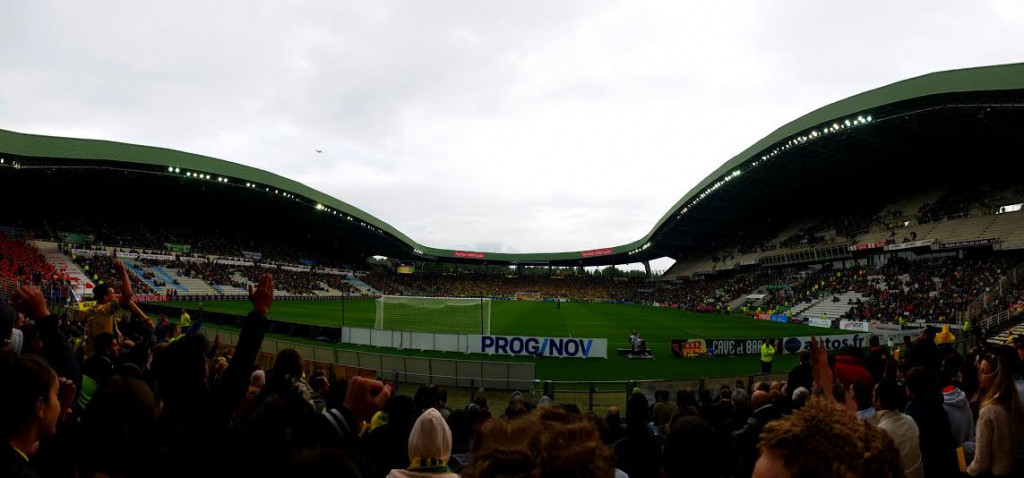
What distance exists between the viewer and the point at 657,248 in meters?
83.1

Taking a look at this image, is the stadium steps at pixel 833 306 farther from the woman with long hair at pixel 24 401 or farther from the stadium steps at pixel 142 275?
the stadium steps at pixel 142 275

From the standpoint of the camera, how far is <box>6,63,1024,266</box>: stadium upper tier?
101 feet

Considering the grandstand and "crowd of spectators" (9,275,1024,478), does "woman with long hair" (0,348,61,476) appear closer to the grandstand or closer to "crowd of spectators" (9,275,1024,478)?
"crowd of spectators" (9,275,1024,478)

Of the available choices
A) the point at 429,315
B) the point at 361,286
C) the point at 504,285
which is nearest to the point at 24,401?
the point at 429,315

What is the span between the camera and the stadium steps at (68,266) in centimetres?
3884

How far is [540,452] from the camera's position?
1.46m

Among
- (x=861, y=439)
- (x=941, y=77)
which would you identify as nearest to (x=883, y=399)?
(x=861, y=439)

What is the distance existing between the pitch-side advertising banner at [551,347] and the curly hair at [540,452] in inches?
748

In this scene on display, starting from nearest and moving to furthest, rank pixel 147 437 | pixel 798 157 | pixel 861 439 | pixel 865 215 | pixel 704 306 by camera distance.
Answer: pixel 861 439 < pixel 147 437 < pixel 798 157 < pixel 865 215 < pixel 704 306

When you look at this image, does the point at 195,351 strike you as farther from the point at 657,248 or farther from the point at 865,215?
the point at 657,248

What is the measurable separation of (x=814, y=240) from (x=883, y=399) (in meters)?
58.8

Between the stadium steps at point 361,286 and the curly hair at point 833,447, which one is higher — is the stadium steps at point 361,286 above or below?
below

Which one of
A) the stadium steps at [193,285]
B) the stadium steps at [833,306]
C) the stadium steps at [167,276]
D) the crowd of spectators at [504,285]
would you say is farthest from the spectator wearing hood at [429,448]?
the crowd of spectators at [504,285]

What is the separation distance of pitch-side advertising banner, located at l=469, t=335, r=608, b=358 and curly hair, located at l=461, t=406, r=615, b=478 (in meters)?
19.0
